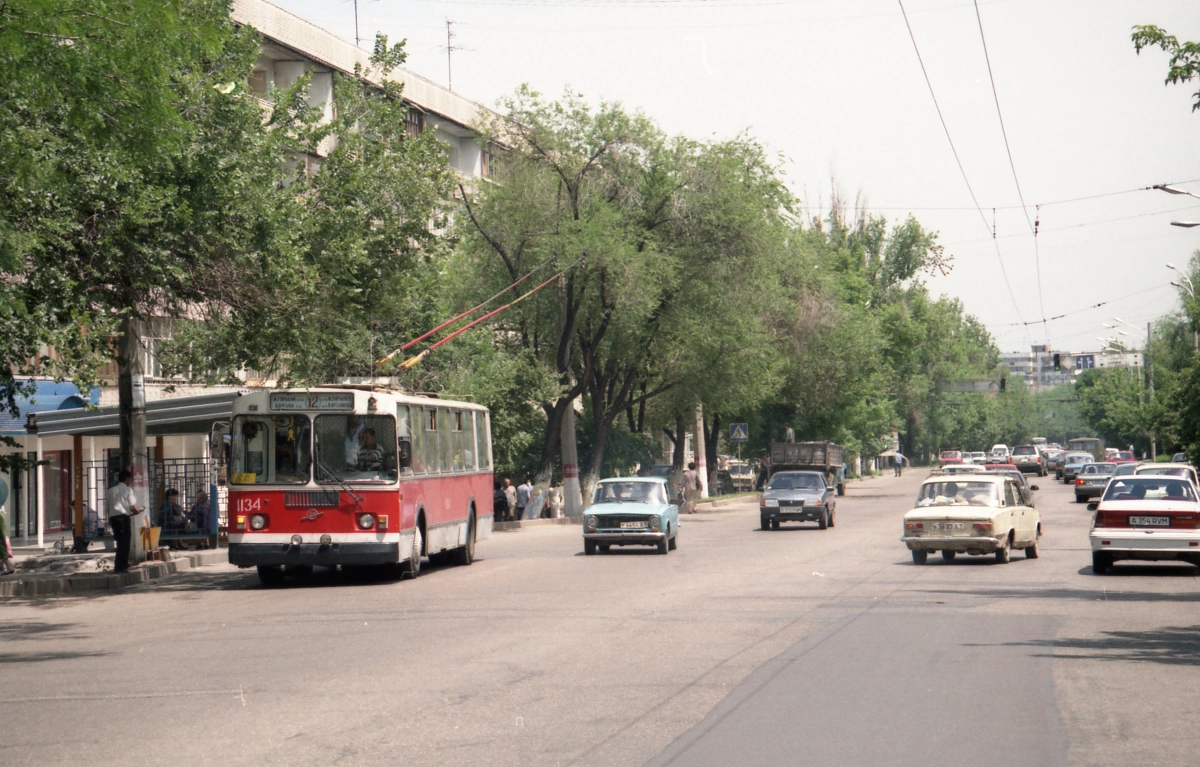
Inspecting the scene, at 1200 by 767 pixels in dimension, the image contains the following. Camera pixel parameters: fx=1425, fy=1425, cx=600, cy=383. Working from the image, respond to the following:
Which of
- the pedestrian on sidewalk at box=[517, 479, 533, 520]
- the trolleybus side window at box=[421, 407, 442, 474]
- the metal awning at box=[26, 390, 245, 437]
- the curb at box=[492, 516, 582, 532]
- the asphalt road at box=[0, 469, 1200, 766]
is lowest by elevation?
the asphalt road at box=[0, 469, 1200, 766]

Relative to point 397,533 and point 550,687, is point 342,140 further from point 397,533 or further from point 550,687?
point 550,687

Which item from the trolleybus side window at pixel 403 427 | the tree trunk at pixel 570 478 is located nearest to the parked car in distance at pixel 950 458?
the tree trunk at pixel 570 478

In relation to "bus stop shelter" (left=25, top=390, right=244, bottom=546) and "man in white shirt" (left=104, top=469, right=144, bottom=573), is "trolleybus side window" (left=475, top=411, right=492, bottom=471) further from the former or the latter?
"man in white shirt" (left=104, top=469, right=144, bottom=573)

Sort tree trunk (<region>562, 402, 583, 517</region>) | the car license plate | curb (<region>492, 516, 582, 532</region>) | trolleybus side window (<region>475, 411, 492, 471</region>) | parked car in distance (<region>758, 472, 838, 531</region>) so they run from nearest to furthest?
the car license plate → trolleybus side window (<region>475, 411, 492, 471</region>) → parked car in distance (<region>758, 472, 838, 531</region>) → curb (<region>492, 516, 582, 532</region>) → tree trunk (<region>562, 402, 583, 517</region>)

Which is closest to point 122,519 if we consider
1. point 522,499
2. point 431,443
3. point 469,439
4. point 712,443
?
point 431,443

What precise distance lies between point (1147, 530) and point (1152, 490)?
3.73 ft

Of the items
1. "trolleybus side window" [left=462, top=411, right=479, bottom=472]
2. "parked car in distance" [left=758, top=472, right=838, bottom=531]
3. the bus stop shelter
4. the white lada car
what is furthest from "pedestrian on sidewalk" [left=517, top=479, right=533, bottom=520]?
the white lada car

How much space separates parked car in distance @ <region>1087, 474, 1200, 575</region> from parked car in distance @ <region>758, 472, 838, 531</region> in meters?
16.0

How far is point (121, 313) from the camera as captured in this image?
65.6 ft

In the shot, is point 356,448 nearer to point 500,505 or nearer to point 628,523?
point 628,523

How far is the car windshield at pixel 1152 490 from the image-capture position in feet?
72.9

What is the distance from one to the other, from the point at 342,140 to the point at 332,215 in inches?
140

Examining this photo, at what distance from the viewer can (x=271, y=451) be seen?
21.8 m

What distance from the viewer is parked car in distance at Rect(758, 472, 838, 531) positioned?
38.1 m
